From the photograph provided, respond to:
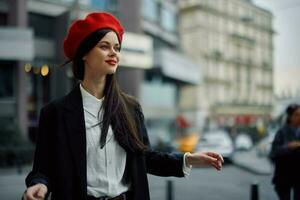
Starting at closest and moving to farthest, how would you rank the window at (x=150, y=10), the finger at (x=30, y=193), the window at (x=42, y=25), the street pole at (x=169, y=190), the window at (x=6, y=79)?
the finger at (x=30, y=193)
the street pole at (x=169, y=190)
the window at (x=6, y=79)
the window at (x=42, y=25)
the window at (x=150, y=10)

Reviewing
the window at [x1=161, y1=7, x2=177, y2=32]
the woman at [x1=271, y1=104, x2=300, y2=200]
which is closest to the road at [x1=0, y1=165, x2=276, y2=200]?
the woman at [x1=271, y1=104, x2=300, y2=200]

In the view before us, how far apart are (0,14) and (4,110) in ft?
16.0

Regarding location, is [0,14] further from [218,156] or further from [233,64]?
[233,64]

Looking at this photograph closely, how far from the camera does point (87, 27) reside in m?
2.05

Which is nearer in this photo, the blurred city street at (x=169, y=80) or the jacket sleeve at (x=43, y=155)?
the jacket sleeve at (x=43, y=155)

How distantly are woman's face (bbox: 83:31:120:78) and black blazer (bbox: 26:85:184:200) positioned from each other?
5.7 inches

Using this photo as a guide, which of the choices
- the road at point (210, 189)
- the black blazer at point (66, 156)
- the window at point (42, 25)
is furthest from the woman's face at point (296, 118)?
the window at point (42, 25)

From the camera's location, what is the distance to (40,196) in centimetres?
184

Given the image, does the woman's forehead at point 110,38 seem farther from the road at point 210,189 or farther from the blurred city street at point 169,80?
the road at point 210,189

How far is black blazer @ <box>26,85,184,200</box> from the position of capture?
6.43ft

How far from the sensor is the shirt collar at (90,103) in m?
2.11

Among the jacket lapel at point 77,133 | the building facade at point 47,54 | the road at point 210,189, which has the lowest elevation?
the road at point 210,189

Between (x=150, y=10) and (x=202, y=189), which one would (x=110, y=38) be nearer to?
(x=202, y=189)

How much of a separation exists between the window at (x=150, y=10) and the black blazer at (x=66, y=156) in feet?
106
